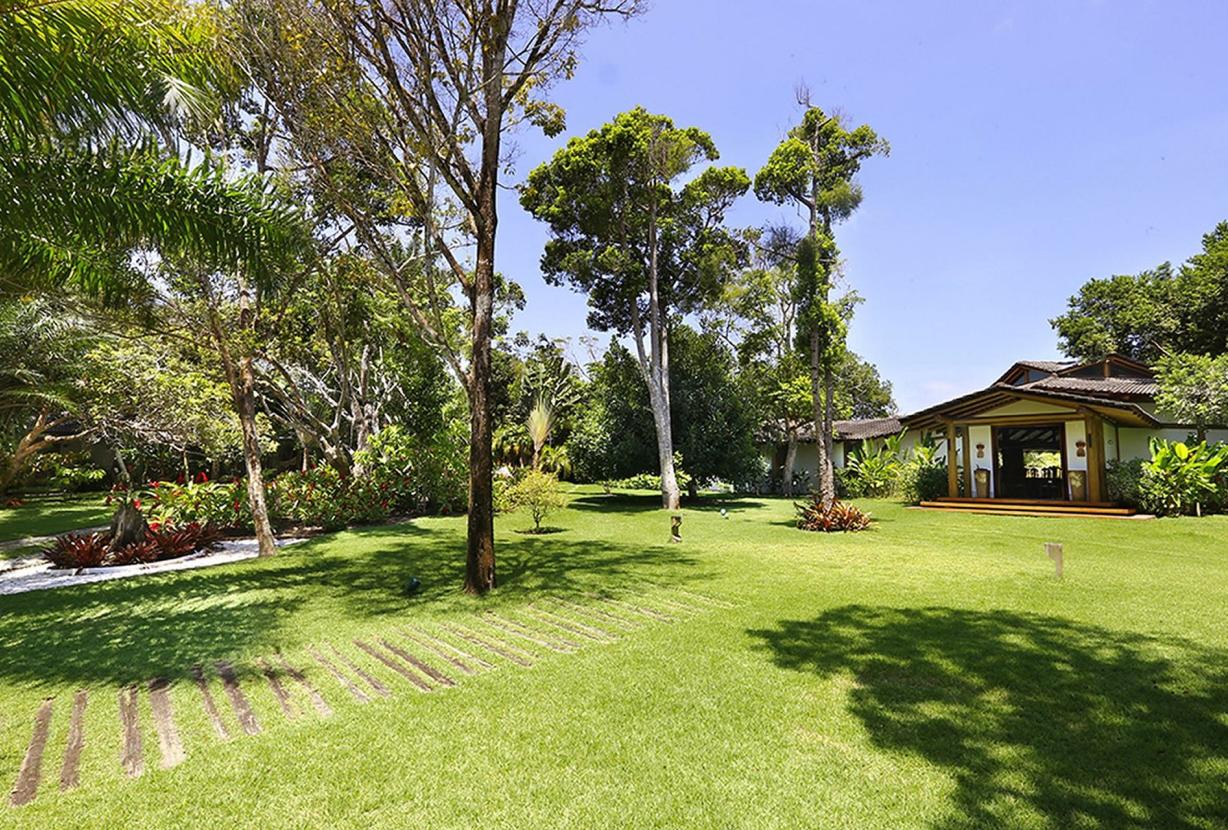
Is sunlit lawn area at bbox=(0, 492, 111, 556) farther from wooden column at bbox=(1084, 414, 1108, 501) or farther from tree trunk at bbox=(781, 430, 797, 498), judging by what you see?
wooden column at bbox=(1084, 414, 1108, 501)

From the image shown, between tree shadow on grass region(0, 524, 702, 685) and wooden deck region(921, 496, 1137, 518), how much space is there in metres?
12.1

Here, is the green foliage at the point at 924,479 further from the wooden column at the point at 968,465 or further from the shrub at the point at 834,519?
the shrub at the point at 834,519

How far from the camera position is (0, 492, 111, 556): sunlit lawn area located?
48.4ft

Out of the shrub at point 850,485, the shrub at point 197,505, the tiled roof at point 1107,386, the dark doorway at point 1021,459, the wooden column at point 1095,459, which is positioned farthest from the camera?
the shrub at point 850,485

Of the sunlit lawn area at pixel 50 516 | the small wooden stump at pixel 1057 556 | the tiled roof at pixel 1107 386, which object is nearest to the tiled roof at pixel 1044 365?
the tiled roof at pixel 1107 386

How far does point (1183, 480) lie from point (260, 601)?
19.6 meters

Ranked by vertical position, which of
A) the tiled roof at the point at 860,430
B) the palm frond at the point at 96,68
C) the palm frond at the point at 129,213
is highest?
the palm frond at the point at 96,68

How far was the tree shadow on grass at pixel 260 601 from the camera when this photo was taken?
5520 mm

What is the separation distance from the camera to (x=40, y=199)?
5094 millimetres

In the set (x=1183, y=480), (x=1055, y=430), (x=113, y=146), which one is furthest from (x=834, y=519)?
(x=113, y=146)

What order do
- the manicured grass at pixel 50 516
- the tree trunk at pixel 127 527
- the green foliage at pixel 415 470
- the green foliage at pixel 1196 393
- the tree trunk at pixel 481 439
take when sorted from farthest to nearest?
1. the green foliage at pixel 415 470
2. the green foliage at pixel 1196 393
3. the manicured grass at pixel 50 516
4. the tree trunk at pixel 127 527
5. the tree trunk at pixel 481 439

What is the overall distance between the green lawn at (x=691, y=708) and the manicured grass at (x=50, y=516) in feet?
31.1

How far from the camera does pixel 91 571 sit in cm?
977

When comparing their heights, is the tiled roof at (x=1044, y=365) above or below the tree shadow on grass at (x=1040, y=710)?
above
